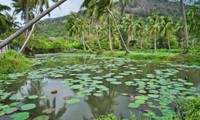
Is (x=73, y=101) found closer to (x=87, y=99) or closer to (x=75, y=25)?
(x=87, y=99)

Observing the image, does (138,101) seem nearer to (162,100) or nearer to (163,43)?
(162,100)

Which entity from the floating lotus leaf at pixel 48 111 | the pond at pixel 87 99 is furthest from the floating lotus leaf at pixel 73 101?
the floating lotus leaf at pixel 48 111

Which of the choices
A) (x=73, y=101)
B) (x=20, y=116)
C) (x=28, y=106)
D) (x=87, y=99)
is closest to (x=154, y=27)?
(x=87, y=99)

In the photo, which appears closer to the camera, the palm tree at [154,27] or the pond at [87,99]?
the pond at [87,99]

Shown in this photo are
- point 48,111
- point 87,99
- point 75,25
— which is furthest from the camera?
point 75,25

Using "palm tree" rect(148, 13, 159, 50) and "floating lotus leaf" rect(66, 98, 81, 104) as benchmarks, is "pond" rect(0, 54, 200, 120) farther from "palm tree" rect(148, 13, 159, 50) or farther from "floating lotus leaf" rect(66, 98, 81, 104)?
"palm tree" rect(148, 13, 159, 50)

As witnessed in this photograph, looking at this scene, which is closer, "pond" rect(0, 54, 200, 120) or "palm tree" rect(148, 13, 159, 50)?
"pond" rect(0, 54, 200, 120)

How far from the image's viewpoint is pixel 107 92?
8273 mm

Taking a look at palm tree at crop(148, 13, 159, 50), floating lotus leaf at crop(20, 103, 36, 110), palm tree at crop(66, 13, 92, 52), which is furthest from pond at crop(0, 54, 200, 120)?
palm tree at crop(148, 13, 159, 50)

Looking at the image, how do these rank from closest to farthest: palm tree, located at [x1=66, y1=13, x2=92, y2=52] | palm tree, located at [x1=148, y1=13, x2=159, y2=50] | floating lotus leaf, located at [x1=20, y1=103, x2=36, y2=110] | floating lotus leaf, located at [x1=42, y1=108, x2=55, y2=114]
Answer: floating lotus leaf, located at [x1=42, y1=108, x2=55, y2=114] → floating lotus leaf, located at [x1=20, y1=103, x2=36, y2=110] → palm tree, located at [x1=66, y1=13, x2=92, y2=52] → palm tree, located at [x1=148, y1=13, x2=159, y2=50]

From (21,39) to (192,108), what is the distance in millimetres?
26722

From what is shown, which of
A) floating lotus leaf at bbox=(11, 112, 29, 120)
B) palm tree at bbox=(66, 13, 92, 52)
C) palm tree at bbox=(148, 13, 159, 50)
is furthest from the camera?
palm tree at bbox=(148, 13, 159, 50)

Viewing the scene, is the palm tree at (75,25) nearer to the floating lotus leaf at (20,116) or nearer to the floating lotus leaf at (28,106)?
the floating lotus leaf at (28,106)

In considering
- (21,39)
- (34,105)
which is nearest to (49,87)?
(34,105)
